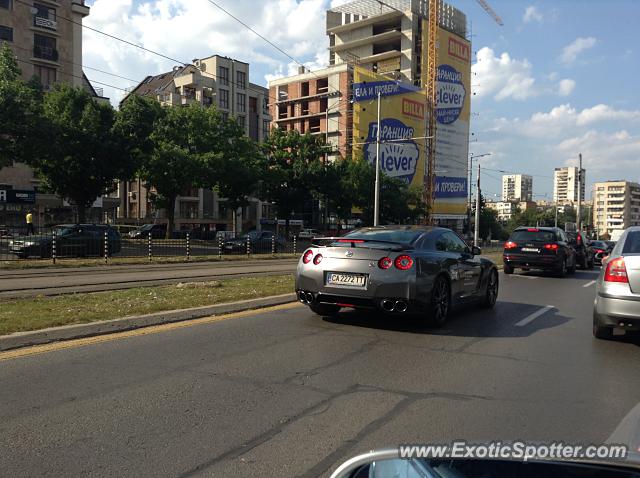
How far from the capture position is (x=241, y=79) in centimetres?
8400

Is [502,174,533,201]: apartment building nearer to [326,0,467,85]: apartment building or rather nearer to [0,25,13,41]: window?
[326,0,467,85]: apartment building

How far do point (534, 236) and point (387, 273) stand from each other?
12663 mm

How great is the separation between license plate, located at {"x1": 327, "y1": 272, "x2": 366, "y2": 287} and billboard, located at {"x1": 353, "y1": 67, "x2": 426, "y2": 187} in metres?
69.4

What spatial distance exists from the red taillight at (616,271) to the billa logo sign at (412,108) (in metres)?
80.0

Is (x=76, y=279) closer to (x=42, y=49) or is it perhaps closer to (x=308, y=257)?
(x=308, y=257)

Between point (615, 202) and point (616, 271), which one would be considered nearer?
point (616, 271)

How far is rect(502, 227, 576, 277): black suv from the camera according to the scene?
17828 mm

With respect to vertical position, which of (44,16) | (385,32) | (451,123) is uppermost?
(385,32)

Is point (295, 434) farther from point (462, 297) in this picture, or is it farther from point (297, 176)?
point (297, 176)

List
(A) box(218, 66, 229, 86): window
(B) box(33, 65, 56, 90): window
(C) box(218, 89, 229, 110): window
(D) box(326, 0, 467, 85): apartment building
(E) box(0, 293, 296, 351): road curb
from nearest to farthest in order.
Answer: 1. (E) box(0, 293, 296, 351): road curb
2. (B) box(33, 65, 56, 90): window
3. (A) box(218, 66, 229, 86): window
4. (C) box(218, 89, 229, 110): window
5. (D) box(326, 0, 467, 85): apartment building

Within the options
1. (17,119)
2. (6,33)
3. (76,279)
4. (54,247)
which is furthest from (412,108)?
(76,279)

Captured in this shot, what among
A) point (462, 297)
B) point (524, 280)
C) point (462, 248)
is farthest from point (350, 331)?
point (524, 280)
